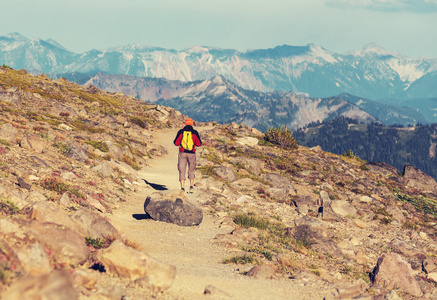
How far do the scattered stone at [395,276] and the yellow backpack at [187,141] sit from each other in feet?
29.7

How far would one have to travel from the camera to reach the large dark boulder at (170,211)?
14.2 meters

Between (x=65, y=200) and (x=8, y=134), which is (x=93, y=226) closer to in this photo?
(x=65, y=200)

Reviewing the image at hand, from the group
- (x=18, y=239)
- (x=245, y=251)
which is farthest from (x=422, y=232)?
(x=18, y=239)

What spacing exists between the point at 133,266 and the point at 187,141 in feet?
31.9

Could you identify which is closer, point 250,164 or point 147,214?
point 147,214

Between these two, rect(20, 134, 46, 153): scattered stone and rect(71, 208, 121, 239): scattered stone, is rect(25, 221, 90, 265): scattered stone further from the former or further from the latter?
rect(20, 134, 46, 153): scattered stone

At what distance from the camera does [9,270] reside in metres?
5.71

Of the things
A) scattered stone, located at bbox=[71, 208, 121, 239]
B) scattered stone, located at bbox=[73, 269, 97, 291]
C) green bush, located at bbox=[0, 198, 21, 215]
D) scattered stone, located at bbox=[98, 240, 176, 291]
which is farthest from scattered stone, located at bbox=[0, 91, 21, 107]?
scattered stone, located at bbox=[73, 269, 97, 291]

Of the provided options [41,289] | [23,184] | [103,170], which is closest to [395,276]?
[41,289]

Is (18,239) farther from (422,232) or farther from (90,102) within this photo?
(90,102)

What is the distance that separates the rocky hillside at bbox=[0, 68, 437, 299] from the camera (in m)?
7.24

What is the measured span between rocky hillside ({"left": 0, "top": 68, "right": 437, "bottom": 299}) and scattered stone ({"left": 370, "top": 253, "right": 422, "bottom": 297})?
0.03 m

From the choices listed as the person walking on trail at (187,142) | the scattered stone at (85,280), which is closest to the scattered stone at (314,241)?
the person walking on trail at (187,142)

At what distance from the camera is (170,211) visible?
14.1 m
